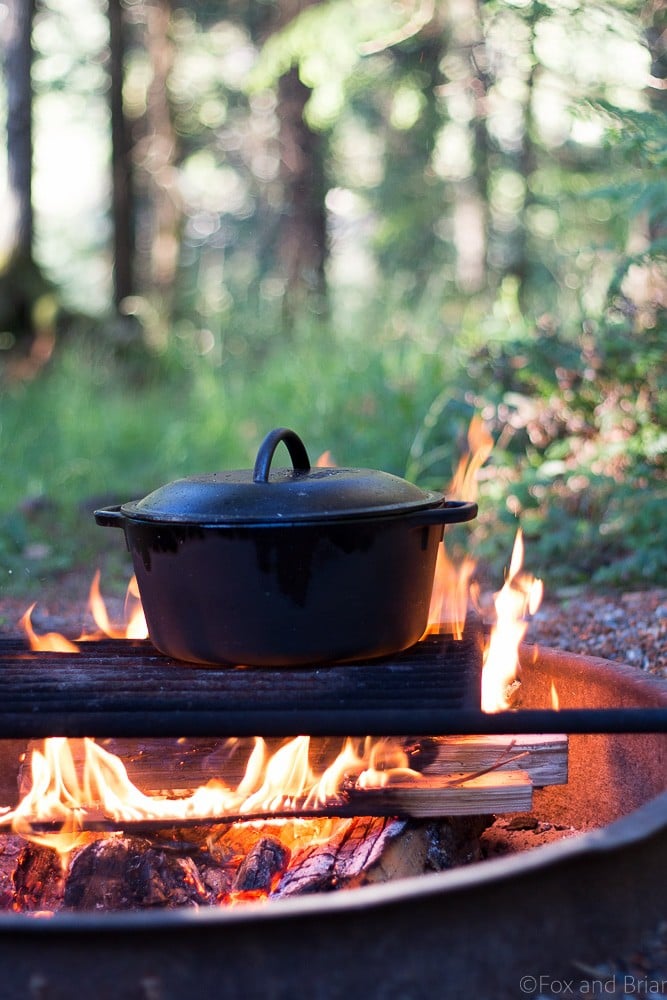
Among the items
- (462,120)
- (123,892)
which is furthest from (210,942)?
(462,120)

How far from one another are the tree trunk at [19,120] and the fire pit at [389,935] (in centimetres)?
895

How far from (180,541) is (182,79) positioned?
51.1ft

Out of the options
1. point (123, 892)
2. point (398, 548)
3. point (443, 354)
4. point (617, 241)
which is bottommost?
point (123, 892)

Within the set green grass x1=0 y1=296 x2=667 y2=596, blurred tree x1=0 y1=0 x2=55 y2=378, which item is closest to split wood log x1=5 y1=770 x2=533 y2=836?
green grass x1=0 y1=296 x2=667 y2=596

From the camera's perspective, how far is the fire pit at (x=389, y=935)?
4.24 ft

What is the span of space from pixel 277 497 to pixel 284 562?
5.0 inches

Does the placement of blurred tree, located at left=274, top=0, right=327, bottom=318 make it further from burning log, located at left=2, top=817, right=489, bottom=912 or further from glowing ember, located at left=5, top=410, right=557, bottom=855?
burning log, located at left=2, top=817, right=489, bottom=912

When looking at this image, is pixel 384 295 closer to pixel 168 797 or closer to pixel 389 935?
pixel 168 797

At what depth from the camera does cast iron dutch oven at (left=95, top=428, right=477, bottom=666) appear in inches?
73.9

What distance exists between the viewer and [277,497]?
1.89 metres

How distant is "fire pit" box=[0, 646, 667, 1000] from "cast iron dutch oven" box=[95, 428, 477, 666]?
2.11 feet

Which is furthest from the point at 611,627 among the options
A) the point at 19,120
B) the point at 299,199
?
the point at 19,120

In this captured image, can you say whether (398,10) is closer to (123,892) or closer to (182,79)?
(123,892)

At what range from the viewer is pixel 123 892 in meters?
1.87
